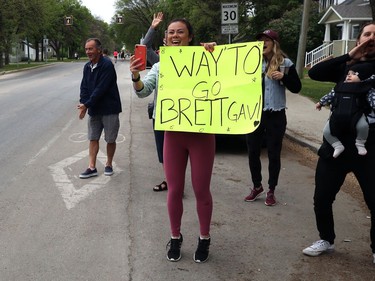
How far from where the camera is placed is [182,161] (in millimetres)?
3611

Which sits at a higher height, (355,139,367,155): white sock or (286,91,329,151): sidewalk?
(355,139,367,155): white sock

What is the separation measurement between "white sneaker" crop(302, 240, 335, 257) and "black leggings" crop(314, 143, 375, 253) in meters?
0.18

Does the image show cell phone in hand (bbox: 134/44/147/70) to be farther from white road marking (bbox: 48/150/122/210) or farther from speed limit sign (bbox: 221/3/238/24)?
speed limit sign (bbox: 221/3/238/24)

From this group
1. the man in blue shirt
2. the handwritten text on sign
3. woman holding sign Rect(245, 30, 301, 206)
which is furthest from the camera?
the man in blue shirt

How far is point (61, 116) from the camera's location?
12.4 metres

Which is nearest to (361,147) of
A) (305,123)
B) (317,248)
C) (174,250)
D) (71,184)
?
(317,248)

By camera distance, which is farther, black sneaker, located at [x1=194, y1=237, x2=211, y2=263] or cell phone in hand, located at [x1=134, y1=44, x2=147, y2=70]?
black sneaker, located at [x1=194, y1=237, x2=211, y2=263]

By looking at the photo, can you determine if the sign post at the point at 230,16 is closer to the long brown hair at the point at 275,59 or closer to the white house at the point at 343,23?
the long brown hair at the point at 275,59

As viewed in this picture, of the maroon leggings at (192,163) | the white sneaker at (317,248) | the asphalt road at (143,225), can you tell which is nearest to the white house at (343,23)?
the asphalt road at (143,225)

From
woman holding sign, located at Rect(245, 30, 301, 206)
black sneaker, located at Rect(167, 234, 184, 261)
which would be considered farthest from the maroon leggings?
woman holding sign, located at Rect(245, 30, 301, 206)

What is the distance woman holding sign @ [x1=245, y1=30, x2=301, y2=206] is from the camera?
15.6 ft

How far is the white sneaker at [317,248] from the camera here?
382 cm

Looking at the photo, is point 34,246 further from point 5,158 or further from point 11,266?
point 5,158

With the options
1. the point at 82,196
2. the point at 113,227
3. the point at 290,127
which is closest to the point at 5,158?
the point at 82,196
